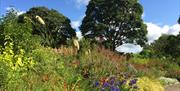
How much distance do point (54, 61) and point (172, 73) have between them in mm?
10918

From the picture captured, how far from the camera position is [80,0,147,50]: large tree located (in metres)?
45.7

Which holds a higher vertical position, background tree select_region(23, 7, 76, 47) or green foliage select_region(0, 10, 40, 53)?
background tree select_region(23, 7, 76, 47)

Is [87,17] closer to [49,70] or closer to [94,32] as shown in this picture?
[94,32]

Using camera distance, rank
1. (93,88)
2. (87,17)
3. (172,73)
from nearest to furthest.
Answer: (93,88)
(172,73)
(87,17)

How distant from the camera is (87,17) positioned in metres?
46.4

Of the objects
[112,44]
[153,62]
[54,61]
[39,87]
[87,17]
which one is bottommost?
[39,87]

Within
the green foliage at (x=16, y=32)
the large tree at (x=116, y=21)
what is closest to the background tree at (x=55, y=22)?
the large tree at (x=116, y=21)

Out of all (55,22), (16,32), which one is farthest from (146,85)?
(55,22)

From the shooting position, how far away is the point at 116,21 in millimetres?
46312

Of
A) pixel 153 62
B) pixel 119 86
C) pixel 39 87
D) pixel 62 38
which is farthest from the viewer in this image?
pixel 62 38

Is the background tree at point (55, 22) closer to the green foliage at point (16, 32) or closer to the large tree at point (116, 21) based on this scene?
the large tree at point (116, 21)

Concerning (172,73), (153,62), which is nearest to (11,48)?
(172,73)

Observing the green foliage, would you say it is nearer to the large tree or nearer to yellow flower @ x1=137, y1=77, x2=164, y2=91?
yellow flower @ x1=137, y1=77, x2=164, y2=91

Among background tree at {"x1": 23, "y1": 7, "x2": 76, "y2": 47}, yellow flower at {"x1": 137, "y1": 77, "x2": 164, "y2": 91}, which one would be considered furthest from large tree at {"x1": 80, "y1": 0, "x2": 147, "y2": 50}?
yellow flower at {"x1": 137, "y1": 77, "x2": 164, "y2": 91}
